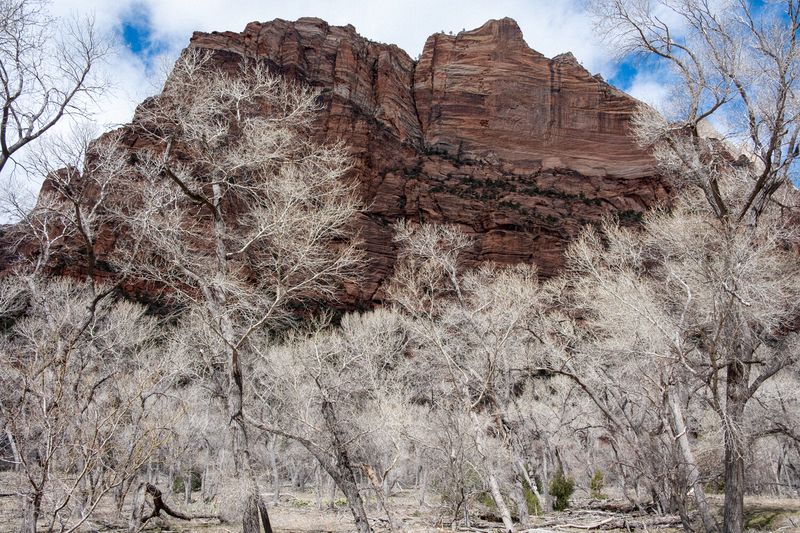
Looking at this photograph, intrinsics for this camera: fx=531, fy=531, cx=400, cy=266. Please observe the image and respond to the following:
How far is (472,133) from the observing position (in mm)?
79125

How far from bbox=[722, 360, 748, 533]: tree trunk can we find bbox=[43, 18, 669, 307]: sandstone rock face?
4672cm

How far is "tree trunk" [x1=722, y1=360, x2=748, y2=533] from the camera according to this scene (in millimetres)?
8907

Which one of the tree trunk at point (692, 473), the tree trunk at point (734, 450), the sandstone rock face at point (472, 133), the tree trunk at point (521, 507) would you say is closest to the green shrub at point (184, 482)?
the sandstone rock face at point (472, 133)

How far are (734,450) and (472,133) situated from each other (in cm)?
7407

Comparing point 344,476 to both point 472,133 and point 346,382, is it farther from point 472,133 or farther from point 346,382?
point 472,133

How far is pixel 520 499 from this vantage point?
16078 millimetres

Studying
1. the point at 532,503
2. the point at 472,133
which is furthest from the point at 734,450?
the point at 472,133

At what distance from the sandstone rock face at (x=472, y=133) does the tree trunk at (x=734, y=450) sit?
4672 cm

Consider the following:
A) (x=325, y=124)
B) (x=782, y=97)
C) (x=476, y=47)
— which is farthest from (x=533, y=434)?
(x=476, y=47)

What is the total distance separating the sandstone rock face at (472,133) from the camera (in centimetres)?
6438

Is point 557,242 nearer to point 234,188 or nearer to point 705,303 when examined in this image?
point 705,303

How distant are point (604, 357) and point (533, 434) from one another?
402 inches

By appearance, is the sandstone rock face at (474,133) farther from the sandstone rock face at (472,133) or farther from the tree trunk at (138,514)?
the tree trunk at (138,514)

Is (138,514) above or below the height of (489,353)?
below
